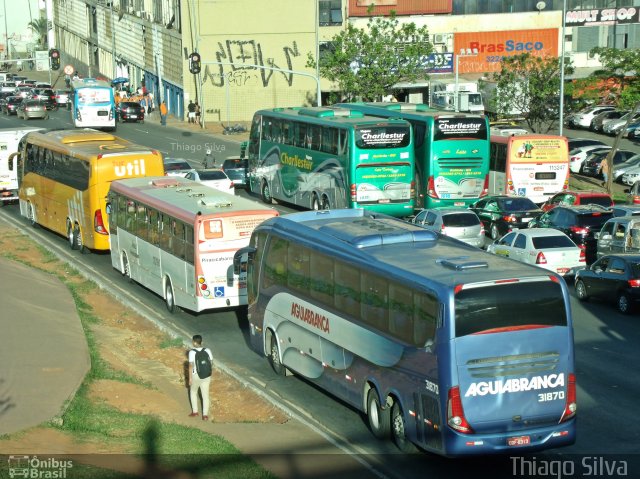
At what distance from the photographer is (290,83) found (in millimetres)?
82375

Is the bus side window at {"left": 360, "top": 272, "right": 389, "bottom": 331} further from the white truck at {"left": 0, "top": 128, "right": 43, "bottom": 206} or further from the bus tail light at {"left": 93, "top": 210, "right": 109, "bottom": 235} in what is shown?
the white truck at {"left": 0, "top": 128, "right": 43, "bottom": 206}

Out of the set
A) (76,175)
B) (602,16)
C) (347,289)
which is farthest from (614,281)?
(602,16)

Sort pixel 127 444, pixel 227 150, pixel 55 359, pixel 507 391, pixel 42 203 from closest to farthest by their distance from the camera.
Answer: pixel 507 391, pixel 127 444, pixel 55 359, pixel 42 203, pixel 227 150

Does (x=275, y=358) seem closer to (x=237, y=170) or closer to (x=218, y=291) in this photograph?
(x=218, y=291)

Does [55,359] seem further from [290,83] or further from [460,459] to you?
[290,83]

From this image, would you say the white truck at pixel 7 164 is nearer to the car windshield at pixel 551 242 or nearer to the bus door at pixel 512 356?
the car windshield at pixel 551 242

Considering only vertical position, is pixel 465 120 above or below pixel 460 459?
above

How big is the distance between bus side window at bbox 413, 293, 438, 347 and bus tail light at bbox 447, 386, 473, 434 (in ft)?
2.71

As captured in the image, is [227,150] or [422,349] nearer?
[422,349]

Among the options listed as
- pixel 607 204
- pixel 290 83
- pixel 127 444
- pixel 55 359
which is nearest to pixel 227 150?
pixel 290 83

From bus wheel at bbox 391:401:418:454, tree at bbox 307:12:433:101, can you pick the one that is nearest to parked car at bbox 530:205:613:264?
bus wheel at bbox 391:401:418:454

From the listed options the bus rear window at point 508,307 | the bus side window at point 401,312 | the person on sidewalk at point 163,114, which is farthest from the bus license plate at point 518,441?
the person on sidewalk at point 163,114

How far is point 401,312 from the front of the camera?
15625 millimetres

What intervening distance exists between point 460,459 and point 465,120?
2397 centimetres
